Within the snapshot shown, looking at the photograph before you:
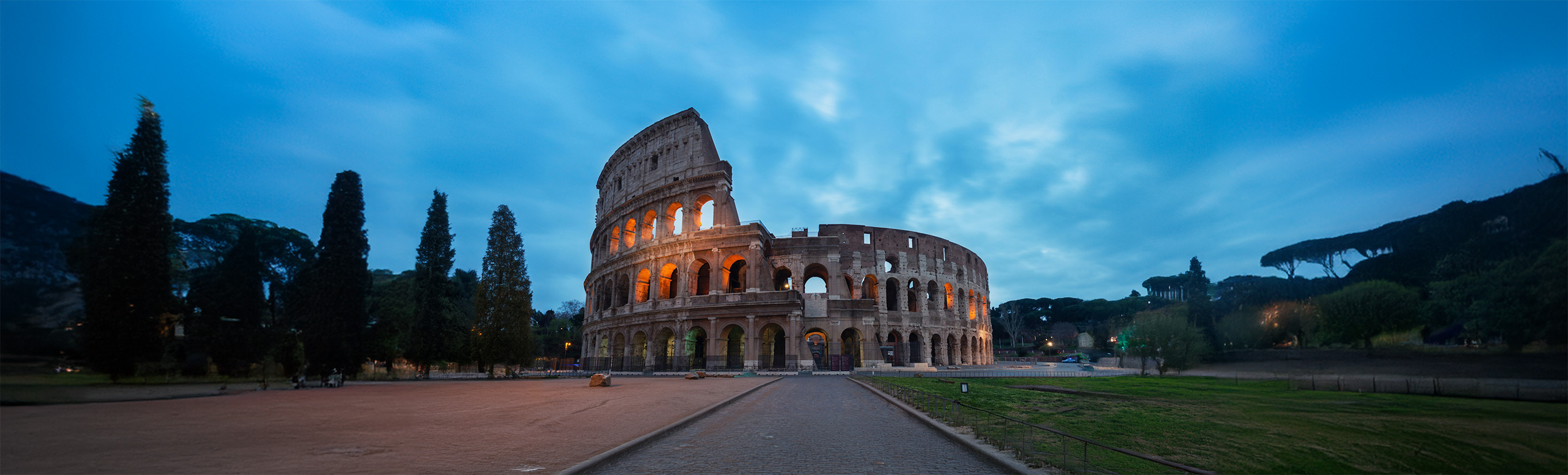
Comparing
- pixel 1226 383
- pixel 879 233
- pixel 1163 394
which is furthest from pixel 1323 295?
pixel 879 233

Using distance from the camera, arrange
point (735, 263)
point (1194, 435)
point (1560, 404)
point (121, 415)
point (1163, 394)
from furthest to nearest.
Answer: point (735, 263) < point (1163, 394) < point (121, 415) < point (1194, 435) < point (1560, 404)

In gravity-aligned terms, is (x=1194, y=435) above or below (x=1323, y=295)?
below

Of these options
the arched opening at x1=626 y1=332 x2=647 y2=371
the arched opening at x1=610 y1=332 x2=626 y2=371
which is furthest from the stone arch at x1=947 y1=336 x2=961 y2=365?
the arched opening at x1=610 y1=332 x2=626 y2=371

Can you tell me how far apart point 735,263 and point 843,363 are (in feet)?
51.8

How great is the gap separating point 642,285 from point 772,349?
14.2 m

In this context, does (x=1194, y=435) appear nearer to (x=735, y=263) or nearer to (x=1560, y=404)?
(x=1560, y=404)

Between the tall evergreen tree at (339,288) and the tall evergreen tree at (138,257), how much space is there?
11798 millimetres

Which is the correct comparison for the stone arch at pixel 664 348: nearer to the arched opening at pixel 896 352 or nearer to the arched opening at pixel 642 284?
the arched opening at pixel 642 284

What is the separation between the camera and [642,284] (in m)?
50.8

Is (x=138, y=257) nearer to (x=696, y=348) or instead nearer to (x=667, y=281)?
(x=667, y=281)

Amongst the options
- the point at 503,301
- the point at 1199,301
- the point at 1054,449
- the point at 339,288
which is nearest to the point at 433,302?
the point at 503,301

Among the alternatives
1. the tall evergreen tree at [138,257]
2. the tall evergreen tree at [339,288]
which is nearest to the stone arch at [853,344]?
the tall evergreen tree at [339,288]

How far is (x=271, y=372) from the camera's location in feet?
116

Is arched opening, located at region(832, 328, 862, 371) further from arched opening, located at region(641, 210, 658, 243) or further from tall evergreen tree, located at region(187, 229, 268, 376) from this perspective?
tall evergreen tree, located at region(187, 229, 268, 376)
